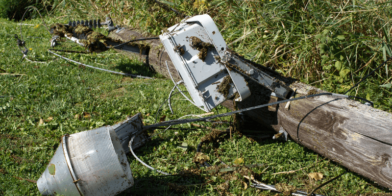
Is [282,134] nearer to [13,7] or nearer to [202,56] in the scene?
[202,56]

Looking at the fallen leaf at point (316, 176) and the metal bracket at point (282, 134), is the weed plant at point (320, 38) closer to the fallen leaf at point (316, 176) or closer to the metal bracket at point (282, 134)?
the metal bracket at point (282, 134)

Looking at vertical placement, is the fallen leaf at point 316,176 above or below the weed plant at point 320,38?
below

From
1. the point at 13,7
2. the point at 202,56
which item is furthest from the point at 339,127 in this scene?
the point at 13,7

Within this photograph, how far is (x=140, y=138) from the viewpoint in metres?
2.94

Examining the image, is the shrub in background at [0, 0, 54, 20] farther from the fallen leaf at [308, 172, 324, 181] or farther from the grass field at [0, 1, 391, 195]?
the fallen leaf at [308, 172, 324, 181]

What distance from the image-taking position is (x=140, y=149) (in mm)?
2961

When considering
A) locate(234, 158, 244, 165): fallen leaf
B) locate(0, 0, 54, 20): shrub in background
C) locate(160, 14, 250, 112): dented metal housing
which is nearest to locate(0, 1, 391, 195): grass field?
locate(234, 158, 244, 165): fallen leaf

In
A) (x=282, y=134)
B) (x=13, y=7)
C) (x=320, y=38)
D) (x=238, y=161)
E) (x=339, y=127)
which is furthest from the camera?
(x=13, y=7)

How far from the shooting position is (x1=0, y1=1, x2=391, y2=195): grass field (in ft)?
8.22

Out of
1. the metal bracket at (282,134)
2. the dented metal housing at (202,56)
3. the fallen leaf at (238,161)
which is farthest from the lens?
the metal bracket at (282,134)

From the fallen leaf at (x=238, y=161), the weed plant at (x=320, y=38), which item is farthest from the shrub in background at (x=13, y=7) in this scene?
the fallen leaf at (x=238, y=161)

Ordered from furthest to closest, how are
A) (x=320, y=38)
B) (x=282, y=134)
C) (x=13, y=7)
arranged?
(x=13, y=7)
(x=320, y=38)
(x=282, y=134)

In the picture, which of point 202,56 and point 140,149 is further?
point 140,149

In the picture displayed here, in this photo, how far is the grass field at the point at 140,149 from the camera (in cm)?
251
